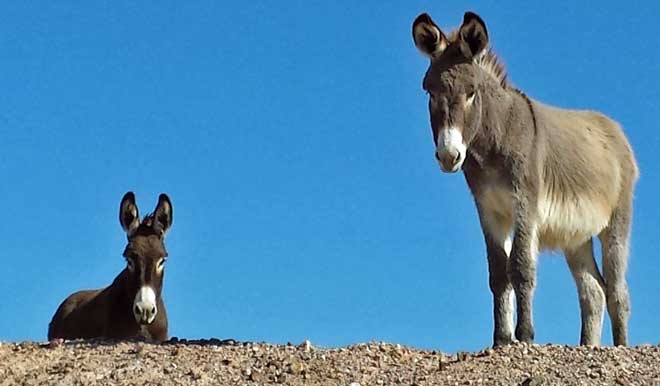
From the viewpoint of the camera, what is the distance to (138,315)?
49.1 ft

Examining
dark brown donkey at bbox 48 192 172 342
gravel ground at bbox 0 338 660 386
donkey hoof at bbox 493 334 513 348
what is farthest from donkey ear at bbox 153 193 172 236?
donkey hoof at bbox 493 334 513 348

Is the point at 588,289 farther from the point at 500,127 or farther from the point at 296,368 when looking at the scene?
the point at 296,368

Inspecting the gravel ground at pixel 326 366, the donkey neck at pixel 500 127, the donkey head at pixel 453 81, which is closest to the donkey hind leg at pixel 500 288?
the donkey neck at pixel 500 127

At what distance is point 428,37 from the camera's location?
41.8 ft

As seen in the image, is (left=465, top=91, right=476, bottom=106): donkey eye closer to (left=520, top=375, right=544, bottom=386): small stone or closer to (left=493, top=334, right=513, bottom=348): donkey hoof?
(left=493, top=334, right=513, bottom=348): donkey hoof

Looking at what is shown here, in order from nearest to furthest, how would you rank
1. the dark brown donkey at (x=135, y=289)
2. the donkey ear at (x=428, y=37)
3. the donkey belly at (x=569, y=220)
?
the donkey ear at (x=428, y=37) < the donkey belly at (x=569, y=220) < the dark brown donkey at (x=135, y=289)

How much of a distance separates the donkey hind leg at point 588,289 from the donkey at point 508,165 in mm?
71

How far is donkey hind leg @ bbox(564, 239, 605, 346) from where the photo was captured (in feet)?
46.9

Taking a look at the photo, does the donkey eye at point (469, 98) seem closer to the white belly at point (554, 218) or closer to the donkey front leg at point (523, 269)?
the white belly at point (554, 218)

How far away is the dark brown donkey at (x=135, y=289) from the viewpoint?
15672 mm

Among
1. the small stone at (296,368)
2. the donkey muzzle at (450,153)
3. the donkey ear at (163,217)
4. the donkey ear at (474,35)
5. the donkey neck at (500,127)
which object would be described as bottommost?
the small stone at (296,368)

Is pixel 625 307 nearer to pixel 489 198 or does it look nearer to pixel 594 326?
pixel 594 326

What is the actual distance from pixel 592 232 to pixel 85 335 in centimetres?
693

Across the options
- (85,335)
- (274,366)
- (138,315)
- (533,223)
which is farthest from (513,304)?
(85,335)
